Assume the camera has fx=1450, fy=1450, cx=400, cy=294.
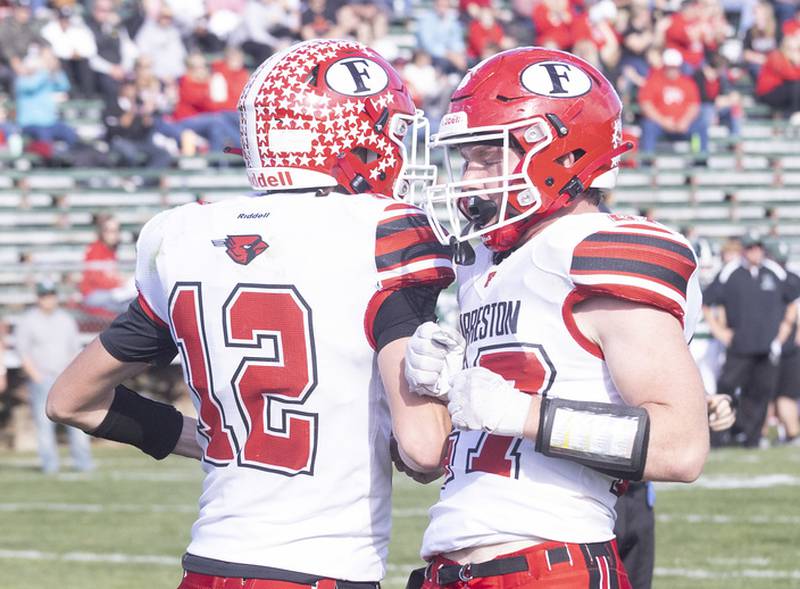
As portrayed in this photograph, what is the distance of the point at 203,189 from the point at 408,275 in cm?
1342

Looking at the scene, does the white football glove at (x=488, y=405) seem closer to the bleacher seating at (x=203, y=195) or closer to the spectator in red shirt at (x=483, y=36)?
the bleacher seating at (x=203, y=195)

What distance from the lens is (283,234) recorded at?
3.02m

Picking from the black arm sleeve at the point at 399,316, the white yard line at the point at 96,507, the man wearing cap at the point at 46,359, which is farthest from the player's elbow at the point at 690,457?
the man wearing cap at the point at 46,359

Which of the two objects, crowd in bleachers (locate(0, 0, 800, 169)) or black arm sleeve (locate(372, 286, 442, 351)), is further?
crowd in bleachers (locate(0, 0, 800, 169))

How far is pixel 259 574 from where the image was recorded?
9.66 ft

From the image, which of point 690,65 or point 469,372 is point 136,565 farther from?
point 690,65

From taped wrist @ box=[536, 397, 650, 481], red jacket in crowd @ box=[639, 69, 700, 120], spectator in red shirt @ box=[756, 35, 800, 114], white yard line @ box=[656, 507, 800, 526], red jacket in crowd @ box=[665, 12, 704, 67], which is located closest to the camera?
taped wrist @ box=[536, 397, 650, 481]

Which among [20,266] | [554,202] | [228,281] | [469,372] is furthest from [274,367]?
[20,266]

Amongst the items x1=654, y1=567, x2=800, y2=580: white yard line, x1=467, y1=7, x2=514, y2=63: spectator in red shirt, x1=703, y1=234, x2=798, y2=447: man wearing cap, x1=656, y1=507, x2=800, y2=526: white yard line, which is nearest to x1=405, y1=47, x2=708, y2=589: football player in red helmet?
x1=654, y1=567, x2=800, y2=580: white yard line

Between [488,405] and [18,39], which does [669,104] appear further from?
[488,405]

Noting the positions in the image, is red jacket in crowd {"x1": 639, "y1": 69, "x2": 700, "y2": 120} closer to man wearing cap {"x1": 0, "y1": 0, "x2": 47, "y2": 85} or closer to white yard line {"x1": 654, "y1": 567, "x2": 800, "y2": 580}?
man wearing cap {"x1": 0, "y1": 0, "x2": 47, "y2": 85}

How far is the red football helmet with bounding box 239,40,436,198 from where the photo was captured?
318 centimetres

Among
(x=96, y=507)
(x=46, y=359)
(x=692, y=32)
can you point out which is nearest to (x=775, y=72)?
(x=692, y=32)

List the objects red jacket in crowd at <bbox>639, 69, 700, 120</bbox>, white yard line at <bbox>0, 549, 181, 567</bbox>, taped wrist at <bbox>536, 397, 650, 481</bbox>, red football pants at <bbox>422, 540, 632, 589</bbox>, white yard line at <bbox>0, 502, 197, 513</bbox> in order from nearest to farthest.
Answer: taped wrist at <bbox>536, 397, 650, 481</bbox> → red football pants at <bbox>422, 540, 632, 589</bbox> → white yard line at <bbox>0, 549, 181, 567</bbox> → white yard line at <bbox>0, 502, 197, 513</bbox> → red jacket in crowd at <bbox>639, 69, 700, 120</bbox>
